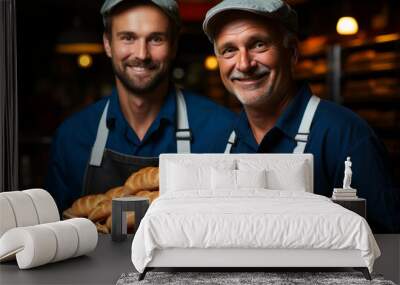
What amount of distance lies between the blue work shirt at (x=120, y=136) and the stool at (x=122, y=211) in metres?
0.69

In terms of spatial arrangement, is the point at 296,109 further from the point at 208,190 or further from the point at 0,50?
the point at 0,50

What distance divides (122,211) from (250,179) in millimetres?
1209

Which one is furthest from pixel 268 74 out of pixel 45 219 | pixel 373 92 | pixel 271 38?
pixel 45 219

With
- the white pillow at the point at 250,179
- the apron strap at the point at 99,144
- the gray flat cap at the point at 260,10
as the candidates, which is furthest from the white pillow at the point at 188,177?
the gray flat cap at the point at 260,10

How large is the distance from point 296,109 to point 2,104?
2.89 meters

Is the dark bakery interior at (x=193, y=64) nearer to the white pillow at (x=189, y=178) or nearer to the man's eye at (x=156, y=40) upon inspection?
the man's eye at (x=156, y=40)

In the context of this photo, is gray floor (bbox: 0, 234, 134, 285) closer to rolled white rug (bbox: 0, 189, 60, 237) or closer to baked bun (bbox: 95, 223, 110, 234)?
rolled white rug (bbox: 0, 189, 60, 237)

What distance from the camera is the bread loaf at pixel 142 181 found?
6727 millimetres

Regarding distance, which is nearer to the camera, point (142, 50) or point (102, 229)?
point (142, 50)

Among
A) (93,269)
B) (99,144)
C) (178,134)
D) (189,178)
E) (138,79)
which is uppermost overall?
(138,79)

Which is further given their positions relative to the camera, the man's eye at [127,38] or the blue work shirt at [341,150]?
the man's eye at [127,38]

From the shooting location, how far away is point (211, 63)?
6789mm

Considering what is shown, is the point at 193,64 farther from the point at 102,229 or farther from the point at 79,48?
the point at 102,229

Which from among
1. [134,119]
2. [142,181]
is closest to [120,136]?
[134,119]
